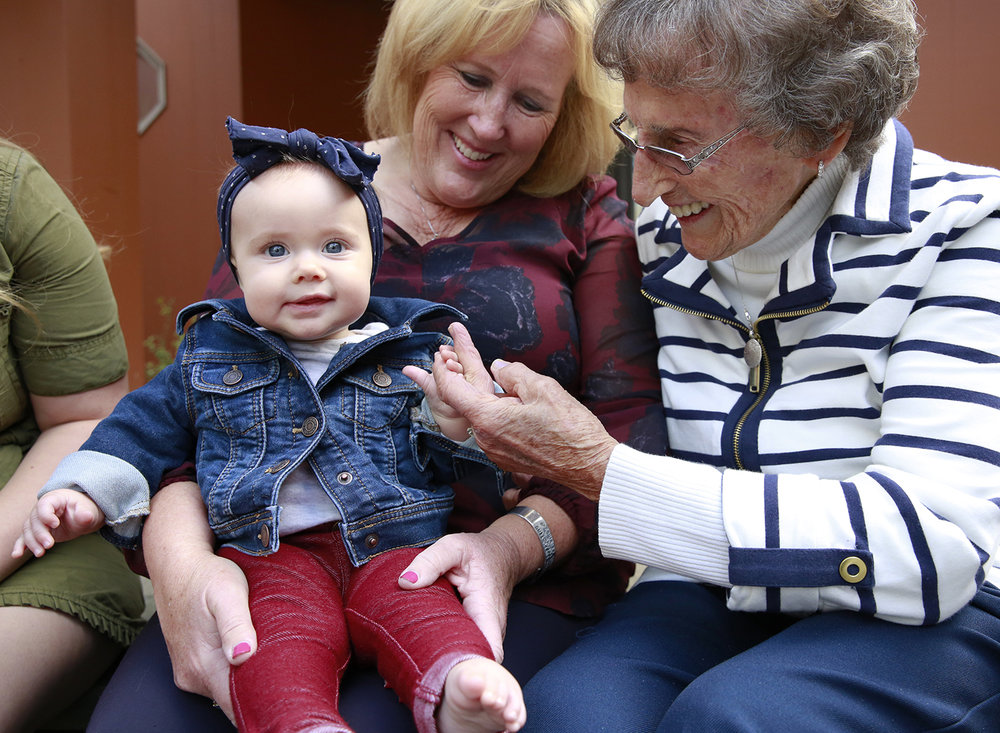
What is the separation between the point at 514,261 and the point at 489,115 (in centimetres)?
35

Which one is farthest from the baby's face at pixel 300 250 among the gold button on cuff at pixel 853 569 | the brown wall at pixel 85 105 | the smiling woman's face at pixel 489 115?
the brown wall at pixel 85 105

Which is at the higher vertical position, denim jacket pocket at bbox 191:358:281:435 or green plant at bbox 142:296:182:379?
denim jacket pocket at bbox 191:358:281:435

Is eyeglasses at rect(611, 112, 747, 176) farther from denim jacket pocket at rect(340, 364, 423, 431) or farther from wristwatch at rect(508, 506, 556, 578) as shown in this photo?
wristwatch at rect(508, 506, 556, 578)

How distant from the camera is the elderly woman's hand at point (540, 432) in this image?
1742 mm

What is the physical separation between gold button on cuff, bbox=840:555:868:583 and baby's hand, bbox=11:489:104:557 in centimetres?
132

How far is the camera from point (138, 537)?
1.89 m

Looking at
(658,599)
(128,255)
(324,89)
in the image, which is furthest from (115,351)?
(324,89)

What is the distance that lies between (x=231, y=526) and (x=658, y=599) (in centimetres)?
88

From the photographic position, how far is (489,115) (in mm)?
2211

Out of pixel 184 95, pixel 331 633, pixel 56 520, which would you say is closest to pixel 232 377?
pixel 56 520

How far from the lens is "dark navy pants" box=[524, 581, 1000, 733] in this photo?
1456 millimetres

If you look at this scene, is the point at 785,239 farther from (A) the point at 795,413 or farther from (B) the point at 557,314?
(B) the point at 557,314

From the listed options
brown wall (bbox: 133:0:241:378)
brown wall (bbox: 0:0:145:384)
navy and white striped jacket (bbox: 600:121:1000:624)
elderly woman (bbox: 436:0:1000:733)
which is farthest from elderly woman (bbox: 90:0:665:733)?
brown wall (bbox: 133:0:241:378)

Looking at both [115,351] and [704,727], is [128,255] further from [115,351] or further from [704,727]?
[704,727]
